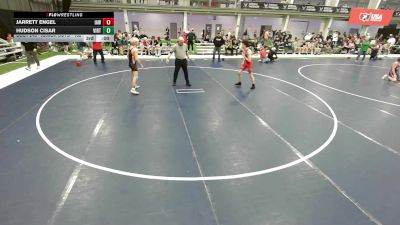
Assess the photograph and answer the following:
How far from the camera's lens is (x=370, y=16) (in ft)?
93.8

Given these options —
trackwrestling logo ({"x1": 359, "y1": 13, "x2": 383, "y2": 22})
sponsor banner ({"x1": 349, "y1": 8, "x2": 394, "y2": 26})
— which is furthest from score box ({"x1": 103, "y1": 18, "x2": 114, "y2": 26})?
trackwrestling logo ({"x1": 359, "y1": 13, "x2": 383, "y2": 22})

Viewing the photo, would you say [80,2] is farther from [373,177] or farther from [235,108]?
[373,177]

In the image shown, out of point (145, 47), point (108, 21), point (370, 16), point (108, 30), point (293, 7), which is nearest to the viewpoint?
point (108, 21)

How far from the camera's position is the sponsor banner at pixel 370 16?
28.4 metres
